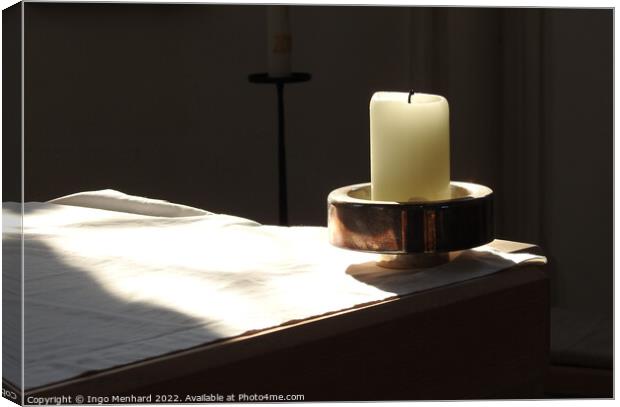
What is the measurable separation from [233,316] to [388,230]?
0.40 feet

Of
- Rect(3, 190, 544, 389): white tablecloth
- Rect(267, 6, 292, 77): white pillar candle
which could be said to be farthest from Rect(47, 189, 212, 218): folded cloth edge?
Rect(267, 6, 292, 77): white pillar candle

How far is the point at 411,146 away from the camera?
704 mm

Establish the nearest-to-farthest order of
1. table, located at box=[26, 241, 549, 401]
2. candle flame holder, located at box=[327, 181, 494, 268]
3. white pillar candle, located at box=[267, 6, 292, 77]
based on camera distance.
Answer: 1. table, located at box=[26, 241, 549, 401]
2. candle flame holder, located at box=[327, 181, 494, 268]
3. white pillar candle, located at box=[267, 6, 292, 77]

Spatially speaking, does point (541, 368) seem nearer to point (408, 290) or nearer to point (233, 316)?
point (408, 290)

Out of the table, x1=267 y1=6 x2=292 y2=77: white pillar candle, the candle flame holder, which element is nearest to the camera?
the table

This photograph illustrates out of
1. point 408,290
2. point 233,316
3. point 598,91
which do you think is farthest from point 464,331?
point 598,91

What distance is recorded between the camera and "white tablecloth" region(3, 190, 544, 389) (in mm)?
605

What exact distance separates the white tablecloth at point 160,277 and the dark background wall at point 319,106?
20 millimetres

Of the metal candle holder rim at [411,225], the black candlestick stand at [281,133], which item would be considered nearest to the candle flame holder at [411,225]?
the metal candle holder rim at [411,225]

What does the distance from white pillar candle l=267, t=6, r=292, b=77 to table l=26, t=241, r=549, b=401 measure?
A: 22 cm

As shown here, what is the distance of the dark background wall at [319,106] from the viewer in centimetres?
74

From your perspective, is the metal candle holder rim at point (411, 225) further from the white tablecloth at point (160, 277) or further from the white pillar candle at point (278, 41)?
the white pillar candle at point (278, 41)

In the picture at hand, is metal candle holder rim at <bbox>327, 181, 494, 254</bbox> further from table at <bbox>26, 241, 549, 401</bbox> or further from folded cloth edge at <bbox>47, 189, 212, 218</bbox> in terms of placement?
folded cloth edge at <bbox>47, 189, 212, 218</bbox>

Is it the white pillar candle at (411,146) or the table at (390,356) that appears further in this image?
the white pillar candle at (411,146)
